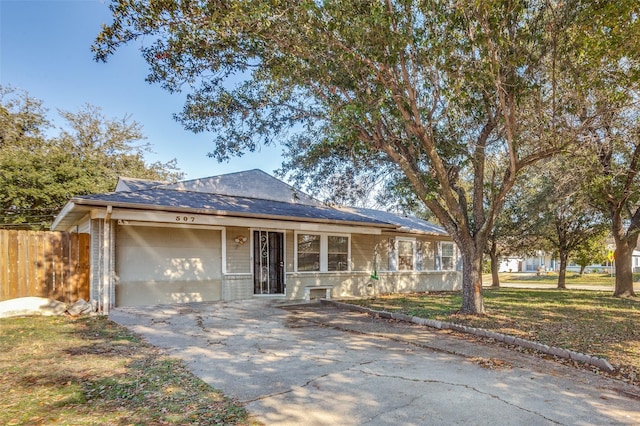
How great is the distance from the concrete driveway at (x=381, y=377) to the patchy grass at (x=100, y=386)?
32 centimetres

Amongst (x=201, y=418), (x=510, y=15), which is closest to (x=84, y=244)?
(x=201, y=418)

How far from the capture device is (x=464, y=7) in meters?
6.30

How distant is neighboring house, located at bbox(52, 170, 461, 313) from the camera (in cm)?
938

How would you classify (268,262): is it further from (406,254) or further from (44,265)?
(406,254)

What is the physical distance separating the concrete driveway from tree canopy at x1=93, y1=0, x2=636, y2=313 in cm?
340

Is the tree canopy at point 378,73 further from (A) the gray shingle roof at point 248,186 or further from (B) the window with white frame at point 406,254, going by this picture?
(B) the window with white frame at point 406,254

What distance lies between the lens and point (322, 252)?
43.0ft

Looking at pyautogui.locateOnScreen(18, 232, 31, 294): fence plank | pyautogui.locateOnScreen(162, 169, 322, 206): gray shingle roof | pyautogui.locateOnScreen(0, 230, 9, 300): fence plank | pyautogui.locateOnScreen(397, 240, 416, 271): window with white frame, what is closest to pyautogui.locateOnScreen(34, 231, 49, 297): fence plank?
pyautogui.locateOnScreen(18, 232, 31, 294): fence plank

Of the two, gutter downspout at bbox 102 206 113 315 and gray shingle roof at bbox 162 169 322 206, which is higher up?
gray shingle roof at bbox 162 169 322 206

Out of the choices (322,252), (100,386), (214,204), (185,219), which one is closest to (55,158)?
(214,204)

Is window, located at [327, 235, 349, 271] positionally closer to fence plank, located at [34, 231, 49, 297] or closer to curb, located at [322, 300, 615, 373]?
curb, located at [322, 300, 615, 373]

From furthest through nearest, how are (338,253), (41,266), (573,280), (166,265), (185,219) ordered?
(573,280) → (338,253) → (166,265) → (185,219) → (41,266)

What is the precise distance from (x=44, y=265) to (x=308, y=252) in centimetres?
713

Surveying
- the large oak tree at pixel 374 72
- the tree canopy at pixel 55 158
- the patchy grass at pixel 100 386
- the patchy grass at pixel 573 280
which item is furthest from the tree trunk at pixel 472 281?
the patchy grass at pixel 573 280
